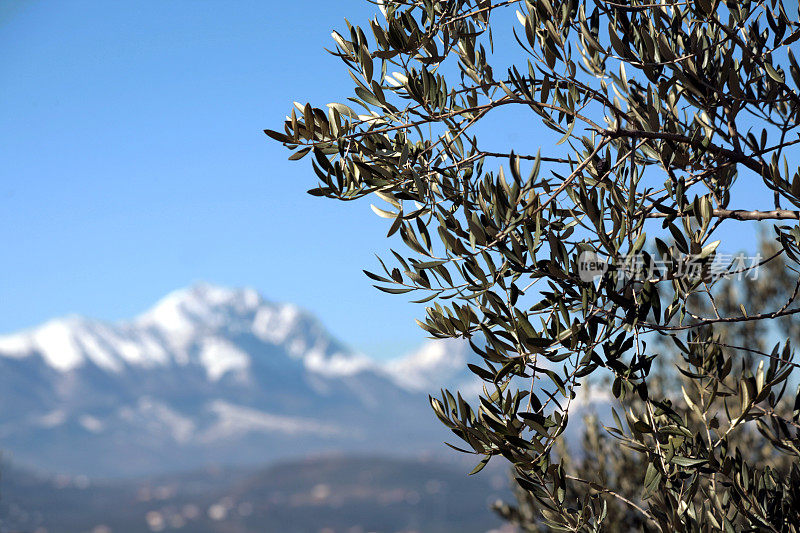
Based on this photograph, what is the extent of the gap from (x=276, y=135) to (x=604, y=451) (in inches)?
285

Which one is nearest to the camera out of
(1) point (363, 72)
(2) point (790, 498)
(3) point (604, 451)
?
(1) point (363, 72)

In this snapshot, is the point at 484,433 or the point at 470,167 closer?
the point at 484,433

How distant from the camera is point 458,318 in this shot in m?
2.83

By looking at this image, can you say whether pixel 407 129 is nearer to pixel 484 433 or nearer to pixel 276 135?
pixel 276 135

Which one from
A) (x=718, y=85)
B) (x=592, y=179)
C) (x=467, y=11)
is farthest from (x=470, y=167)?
(x=718, y=85)

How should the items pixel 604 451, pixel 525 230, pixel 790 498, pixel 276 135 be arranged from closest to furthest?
1. pixel 525 230
2. pixel 276 135
3. pixel 790 498
4. pixel 604 451

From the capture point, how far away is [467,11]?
10.9ft

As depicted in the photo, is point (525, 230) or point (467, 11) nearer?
point (525, 230)

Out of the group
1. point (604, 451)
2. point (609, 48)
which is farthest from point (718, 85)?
point (604, 451)

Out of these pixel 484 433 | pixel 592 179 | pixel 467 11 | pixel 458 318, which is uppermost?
pixel 467 11

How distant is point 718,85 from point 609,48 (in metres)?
0.50

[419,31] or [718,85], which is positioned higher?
[419,31]

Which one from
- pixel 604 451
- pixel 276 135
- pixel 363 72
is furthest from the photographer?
pixel 604 451

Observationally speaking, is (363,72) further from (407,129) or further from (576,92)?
(576,92)
